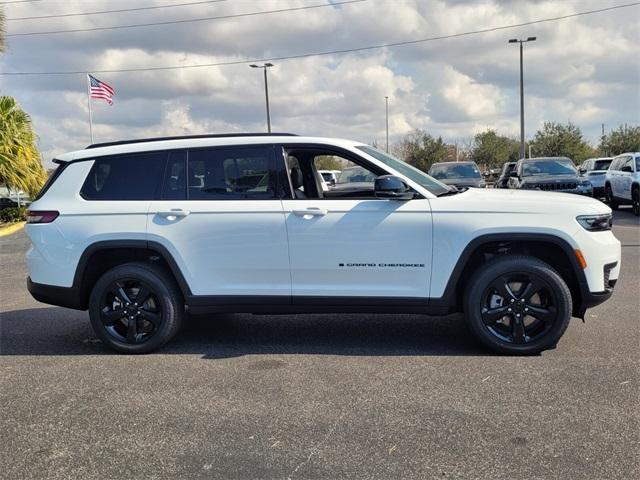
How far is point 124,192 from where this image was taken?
5.24 metres

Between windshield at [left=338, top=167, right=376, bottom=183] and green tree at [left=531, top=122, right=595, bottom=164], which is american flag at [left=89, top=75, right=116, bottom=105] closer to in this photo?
windshield at [left=338, top=167, right=376, bottom=183]

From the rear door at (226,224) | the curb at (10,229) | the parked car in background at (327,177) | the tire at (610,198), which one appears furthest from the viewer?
the tire at (610,198)

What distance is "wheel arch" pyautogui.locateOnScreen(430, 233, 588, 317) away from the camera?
470 cm

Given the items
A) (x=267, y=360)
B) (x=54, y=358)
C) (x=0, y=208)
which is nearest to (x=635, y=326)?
(x=267, y=360)

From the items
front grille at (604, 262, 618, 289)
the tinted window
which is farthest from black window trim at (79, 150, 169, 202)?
front grille at (604, 262, 618, 289)

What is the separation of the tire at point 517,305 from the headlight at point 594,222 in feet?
1.44

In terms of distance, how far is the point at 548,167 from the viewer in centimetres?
1648

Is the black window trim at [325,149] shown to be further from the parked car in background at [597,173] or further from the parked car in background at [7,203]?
the parked car in background at [7,203]

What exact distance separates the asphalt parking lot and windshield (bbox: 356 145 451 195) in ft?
4.54

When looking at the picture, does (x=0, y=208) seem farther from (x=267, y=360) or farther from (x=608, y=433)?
(x=608, y=433)

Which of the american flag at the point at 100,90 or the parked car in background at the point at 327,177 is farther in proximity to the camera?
the american flag at the point at 100,90

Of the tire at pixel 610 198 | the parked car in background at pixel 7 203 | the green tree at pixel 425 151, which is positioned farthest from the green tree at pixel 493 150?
the parked car in background at pixel 7 203

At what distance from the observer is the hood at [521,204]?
473 centimetres

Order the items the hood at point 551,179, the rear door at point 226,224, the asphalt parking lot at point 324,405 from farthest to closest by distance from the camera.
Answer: the hood at point 551,179 → the rear door at point 226,224 → the asphalt parking lot at point 324,405
